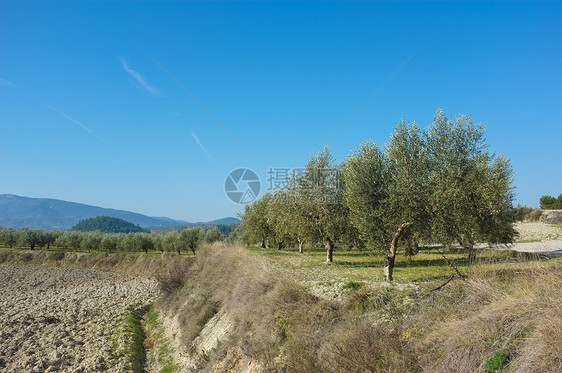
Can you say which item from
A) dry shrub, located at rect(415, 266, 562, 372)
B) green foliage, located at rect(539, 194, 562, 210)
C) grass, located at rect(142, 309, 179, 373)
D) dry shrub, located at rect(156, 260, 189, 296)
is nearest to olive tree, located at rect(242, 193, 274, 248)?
dry shrub, located at rect(156, 260, 189, 296)

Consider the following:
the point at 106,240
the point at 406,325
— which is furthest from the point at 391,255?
the point at 106,240

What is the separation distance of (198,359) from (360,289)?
10283 millimetres

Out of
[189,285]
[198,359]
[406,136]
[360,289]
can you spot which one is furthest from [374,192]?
[189,285]

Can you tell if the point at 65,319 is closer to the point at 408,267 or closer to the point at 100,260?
the point at 408,267

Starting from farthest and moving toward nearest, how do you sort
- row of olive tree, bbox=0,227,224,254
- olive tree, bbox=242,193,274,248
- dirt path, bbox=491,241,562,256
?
row of olive tree, bbox=0,227,224,254, olive tree, bbox=242,193,274,248, dirt path, bbox=491,241,562,256

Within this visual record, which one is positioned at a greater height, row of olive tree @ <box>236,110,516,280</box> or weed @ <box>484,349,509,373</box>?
row of olive tree @ <box>236,110,516,280</box>

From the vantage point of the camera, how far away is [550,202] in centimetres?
8938

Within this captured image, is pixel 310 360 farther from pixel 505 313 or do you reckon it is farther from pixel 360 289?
pixel 505 313

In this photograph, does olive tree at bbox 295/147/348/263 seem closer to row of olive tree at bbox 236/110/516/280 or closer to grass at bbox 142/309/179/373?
row of olive tree at bbox 236/110/516/280

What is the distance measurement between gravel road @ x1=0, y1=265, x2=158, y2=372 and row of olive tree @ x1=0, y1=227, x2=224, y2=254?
34199 mm

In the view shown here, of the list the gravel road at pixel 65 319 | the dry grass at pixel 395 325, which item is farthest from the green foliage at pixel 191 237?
the dry grass at pixel 395 325

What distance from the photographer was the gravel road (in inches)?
849

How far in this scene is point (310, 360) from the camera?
11062 millimetres

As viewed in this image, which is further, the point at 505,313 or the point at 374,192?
the point at 374,192
